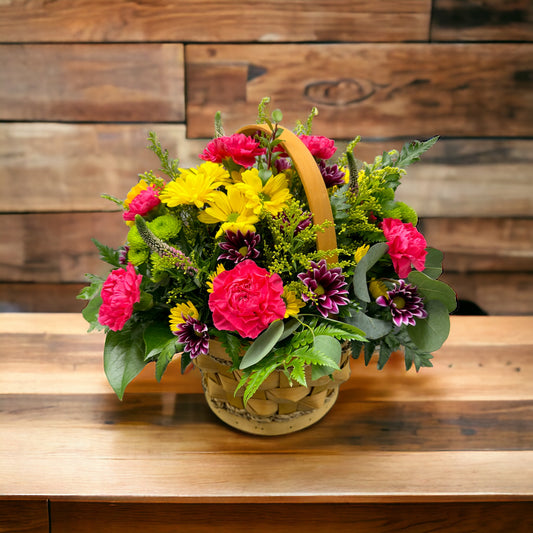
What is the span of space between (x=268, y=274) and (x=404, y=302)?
0.21 meters

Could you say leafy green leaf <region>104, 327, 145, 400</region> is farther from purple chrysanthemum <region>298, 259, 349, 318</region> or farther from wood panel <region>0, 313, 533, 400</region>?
purple chrysanthemum <region>298, 259, 349, 318</region>

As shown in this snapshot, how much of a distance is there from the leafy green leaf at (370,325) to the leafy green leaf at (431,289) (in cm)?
8

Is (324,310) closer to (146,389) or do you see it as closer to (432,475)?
(432,475)

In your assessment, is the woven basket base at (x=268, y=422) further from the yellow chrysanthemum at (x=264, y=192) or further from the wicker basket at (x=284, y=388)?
the yellow chrysanthemum at (x=264, y=192)

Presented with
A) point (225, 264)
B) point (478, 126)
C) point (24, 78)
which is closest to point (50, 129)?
point (24, 78)

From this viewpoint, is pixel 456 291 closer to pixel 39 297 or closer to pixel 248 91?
pixel 248 91

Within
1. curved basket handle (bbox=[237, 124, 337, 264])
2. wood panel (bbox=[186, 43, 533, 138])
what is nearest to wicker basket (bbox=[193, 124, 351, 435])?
curved basket handle (bbox=[237, 124, 337, 264])

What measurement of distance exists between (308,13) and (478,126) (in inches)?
20.8

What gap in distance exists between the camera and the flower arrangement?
60 cm

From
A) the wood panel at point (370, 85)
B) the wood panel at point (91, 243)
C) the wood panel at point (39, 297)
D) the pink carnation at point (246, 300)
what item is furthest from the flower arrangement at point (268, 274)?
the wood panel at point (39, 297)

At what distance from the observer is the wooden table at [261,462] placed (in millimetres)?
643

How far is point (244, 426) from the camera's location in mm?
733

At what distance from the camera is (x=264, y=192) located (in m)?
0.65

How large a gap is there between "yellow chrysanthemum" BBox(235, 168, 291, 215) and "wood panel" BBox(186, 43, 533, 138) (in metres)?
0.66
